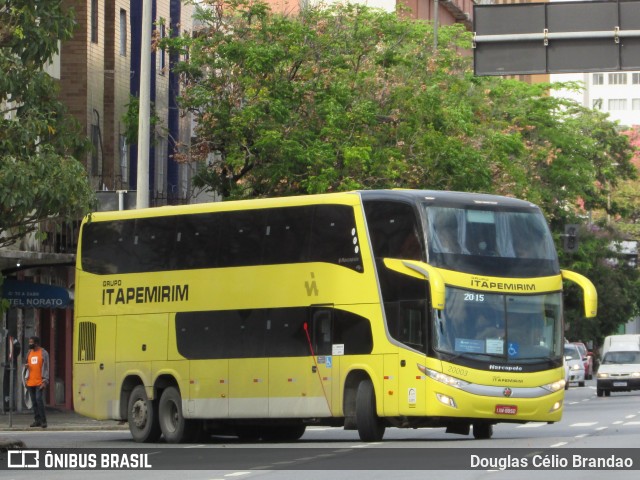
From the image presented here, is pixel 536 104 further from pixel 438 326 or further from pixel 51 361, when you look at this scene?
pixel 438 326

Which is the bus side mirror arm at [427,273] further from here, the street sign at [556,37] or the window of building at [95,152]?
the window of building at [95,152]

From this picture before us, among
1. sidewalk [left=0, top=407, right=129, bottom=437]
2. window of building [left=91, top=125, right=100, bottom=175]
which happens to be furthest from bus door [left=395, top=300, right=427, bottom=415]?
window of building [left=91, top=125, right=100, bottom=175]

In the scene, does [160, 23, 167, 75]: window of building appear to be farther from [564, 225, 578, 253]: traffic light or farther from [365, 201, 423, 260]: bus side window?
[365, 201, 423, 260]: bus side window

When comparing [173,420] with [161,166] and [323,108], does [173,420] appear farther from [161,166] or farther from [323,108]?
[161,166]

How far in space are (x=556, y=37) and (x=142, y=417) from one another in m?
9.38

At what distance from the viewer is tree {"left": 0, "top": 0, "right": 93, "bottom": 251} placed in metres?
24.1

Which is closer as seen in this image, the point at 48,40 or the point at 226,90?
the point at 48,40

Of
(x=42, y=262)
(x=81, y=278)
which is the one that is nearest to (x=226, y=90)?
(x=42, y=262)

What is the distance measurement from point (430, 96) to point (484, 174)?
8.50ft

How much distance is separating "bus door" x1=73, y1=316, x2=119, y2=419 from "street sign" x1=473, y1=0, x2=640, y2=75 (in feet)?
27.3

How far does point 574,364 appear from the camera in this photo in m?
70.8

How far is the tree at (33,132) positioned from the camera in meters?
Answer: 24.1

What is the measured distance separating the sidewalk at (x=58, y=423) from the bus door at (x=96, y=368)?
3.52m

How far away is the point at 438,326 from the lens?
26.4m
